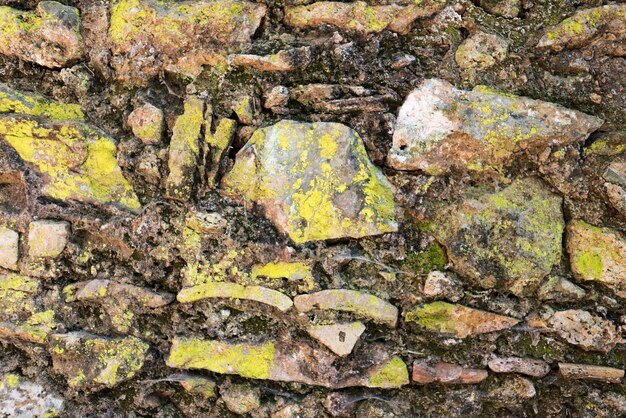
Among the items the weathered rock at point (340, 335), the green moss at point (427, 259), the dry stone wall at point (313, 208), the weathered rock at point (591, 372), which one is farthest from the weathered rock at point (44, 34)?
the weathered rock at point (591, 372)

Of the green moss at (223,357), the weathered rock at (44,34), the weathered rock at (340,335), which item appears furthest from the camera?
the weathered rock at (44,34)

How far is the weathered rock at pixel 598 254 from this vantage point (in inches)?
116

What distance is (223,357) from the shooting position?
322 cm

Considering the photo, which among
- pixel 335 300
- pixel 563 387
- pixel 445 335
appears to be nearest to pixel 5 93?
pixel 335 300

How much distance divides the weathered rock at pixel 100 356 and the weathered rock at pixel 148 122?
1206mm

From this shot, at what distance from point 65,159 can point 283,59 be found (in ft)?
4.70

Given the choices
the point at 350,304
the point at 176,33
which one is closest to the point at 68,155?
the point at 176,33

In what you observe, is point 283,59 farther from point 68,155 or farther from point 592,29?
point 592,29

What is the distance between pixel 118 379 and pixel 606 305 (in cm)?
281

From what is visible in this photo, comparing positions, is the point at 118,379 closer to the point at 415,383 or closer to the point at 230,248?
the point at 230,248

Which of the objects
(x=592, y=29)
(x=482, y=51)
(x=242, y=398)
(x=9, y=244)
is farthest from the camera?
(x=9, y=244)

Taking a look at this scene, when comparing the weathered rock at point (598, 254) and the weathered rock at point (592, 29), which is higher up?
the weathered rock at point (592, 29)

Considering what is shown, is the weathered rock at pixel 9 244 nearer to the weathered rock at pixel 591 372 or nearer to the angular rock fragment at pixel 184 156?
the angular rock fragment at pixel 184 156

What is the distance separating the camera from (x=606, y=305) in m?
3.00
